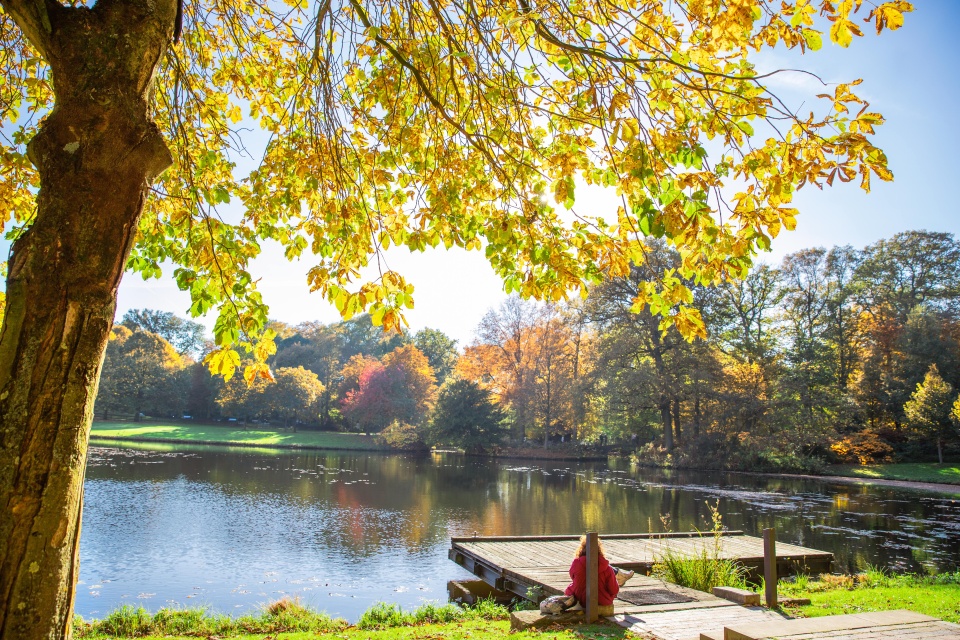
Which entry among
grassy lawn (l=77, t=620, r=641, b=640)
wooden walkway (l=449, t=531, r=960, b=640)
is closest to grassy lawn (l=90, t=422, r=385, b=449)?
wooden walkway (l=449, t=531, r=960, b=640)

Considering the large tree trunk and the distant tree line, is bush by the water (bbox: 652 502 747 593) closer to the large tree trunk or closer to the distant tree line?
the large tree trunk

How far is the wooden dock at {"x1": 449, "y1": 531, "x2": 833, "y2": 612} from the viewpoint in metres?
10.4

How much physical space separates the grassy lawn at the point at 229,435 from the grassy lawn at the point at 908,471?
33.7 meters

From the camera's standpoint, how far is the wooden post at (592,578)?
7641 mm

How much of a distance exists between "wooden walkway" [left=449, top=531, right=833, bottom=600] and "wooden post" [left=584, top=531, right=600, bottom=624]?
175 centimetres

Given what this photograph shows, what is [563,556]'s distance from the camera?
38.7 feet

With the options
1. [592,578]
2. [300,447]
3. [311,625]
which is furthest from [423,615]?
[300,447]

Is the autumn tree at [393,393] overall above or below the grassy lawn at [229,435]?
above

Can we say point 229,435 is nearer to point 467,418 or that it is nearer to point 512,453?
point 467,418

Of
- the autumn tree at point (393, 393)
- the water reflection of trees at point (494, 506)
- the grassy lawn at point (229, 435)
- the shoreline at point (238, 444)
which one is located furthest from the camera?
the autumn tree at point (393, 393)

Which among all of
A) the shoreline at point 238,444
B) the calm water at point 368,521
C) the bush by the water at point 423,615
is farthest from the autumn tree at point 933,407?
the shoreline at point 238,444

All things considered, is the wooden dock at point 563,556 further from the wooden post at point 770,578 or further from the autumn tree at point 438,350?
the autumn tree at point 438,350

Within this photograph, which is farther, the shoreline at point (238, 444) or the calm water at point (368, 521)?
the shoreline at point (238, 444)

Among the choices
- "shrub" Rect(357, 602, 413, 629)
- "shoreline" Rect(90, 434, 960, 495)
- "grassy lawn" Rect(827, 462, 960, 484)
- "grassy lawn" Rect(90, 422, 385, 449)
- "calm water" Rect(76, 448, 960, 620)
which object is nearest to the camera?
"shrub" Rect(357, 602, 413, 629)
